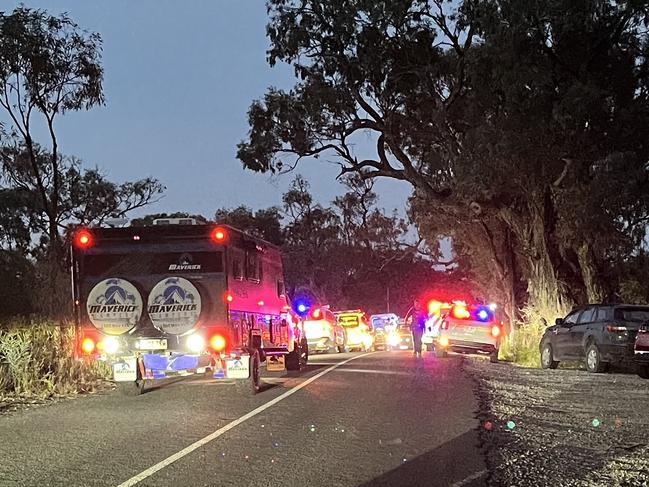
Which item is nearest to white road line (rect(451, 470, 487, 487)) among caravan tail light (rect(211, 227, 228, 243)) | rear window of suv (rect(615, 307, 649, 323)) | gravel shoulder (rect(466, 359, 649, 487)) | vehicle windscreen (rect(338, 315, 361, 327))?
gravel shoulder (rect(466, 359, 649, 487))

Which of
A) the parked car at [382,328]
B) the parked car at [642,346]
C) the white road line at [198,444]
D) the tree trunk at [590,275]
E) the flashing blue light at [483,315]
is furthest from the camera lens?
the parked car at [382,328]

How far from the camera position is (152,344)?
517 inches

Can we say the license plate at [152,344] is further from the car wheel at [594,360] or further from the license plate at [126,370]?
the car wheel at [594,360]

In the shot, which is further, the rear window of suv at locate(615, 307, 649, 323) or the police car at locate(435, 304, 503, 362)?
the police car at locate(435, 304, 503, 362)

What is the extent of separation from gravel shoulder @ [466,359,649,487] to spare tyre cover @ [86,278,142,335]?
19.2 ft

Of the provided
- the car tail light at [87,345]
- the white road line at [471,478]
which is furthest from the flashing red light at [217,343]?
the white road line at [471,478]

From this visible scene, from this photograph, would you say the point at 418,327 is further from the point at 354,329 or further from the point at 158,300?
the point at 158,300

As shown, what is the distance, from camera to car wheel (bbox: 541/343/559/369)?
825 inches

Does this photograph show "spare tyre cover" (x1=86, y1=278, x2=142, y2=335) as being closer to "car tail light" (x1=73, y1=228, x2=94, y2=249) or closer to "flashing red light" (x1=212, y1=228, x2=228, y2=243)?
"car tail light" (x1=73, y1=228, x2=94, y2=249)

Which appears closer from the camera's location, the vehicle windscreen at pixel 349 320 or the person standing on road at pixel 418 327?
the person standing on road at pixel 418 327

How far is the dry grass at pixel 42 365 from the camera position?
591 inches

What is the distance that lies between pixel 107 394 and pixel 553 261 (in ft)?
57.7

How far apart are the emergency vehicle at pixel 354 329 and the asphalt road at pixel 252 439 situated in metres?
18.5

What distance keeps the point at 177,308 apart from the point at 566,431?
6403mm
